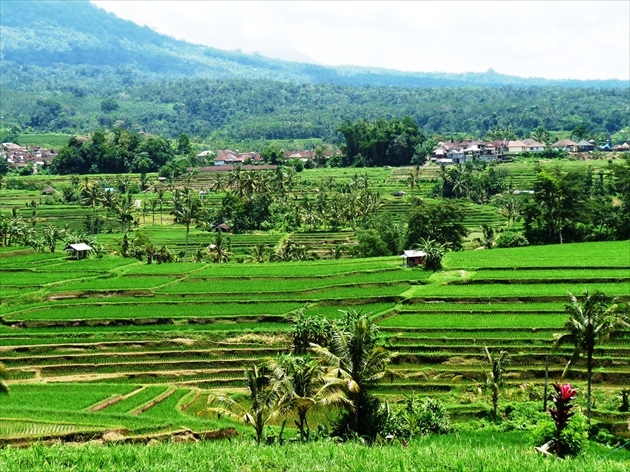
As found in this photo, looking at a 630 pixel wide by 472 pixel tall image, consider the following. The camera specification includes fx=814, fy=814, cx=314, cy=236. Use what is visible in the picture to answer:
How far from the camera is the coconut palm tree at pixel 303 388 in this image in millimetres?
27359

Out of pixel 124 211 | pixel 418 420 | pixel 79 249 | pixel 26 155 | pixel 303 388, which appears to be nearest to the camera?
pixel 303 388

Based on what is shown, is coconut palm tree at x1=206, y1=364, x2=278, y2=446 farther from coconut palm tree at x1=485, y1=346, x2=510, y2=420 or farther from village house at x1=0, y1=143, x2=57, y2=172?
village house at x1=0, y1=143, x2=57, y2=172

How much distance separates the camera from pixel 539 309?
149 ft

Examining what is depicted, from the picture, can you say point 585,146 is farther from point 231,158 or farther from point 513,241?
point 513,241

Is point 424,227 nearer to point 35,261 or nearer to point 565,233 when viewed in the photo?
point 565,233

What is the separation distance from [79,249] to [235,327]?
92.3 feet

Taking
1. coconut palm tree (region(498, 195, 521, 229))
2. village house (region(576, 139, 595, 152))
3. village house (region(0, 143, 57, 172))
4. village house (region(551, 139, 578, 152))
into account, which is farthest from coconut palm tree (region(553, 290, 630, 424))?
village house (region(0, 143, 57, 172))

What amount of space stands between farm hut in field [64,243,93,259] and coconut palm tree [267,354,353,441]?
143ft

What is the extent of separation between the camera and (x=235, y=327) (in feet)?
147

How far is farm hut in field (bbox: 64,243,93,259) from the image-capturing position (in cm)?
6850

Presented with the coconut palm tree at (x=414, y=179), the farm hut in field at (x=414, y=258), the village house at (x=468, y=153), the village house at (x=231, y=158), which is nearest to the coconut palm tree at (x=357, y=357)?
the farm hut in field at (x=414, y=258)

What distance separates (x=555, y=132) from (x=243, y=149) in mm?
74461

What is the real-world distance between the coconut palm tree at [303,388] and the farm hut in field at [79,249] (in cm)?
4369

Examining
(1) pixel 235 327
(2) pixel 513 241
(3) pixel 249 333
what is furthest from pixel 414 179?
(3) pixel 249 333
